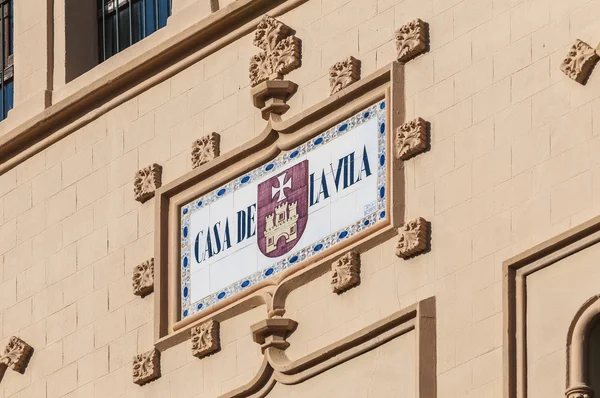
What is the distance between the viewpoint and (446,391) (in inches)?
830

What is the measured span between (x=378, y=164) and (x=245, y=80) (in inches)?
74.9

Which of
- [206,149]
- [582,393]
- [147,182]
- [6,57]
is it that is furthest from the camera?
→ [6,57]

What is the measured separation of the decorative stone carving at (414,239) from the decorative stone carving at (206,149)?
8.07 feet

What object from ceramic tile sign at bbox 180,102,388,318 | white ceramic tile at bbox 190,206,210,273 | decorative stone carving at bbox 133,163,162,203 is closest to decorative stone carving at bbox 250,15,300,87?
ceramic tile sign at bbox 180,102,388,318

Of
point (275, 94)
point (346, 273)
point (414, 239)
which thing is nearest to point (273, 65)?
point (275, 94)

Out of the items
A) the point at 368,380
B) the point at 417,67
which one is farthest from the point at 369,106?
the point at 368,380

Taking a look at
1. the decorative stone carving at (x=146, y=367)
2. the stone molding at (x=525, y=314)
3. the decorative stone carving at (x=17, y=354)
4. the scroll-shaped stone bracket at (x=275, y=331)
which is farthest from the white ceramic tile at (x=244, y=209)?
the stone molding at (x=525, y=314)

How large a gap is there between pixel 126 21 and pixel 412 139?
4.93 metres

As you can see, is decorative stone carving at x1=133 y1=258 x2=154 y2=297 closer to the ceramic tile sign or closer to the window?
the ceramic tile sign

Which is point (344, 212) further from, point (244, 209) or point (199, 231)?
point (199, 231)

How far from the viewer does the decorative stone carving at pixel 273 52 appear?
76.9 feet

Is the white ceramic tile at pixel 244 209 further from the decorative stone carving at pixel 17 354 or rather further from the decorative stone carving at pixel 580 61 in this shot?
the decorative stone carving at pixel 580 61

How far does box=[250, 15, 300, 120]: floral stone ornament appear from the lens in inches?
921

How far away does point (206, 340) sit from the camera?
2319cm
